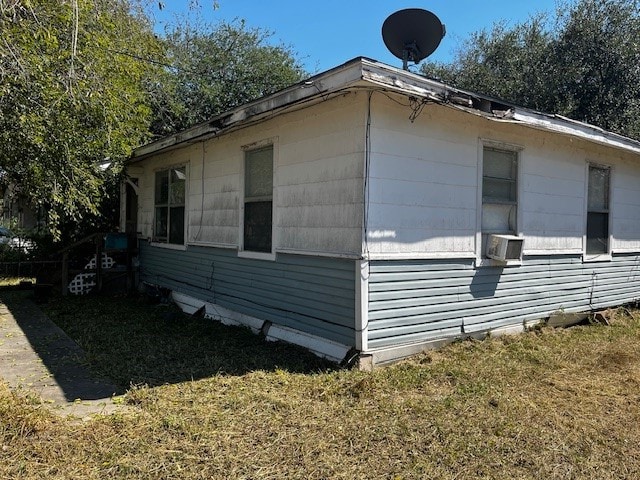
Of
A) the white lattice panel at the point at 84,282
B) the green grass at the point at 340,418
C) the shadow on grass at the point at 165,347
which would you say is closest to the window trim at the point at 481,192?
the green grass at the point at 340,418

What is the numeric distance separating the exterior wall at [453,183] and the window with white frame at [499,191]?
0.29 ft

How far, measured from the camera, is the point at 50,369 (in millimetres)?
4543

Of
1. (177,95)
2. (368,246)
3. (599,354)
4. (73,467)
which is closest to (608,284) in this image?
(599,354)

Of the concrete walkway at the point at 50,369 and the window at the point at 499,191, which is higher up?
the window at the point at 499,191

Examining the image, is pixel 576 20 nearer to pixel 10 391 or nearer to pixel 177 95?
pixel 177 95

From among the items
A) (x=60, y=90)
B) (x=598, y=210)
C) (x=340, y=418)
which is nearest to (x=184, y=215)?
(x=60, y=90)

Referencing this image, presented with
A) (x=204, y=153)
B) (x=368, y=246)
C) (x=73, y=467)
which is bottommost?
(x=73, y=467)

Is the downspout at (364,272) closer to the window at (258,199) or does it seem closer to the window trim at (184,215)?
the window at (258,199)

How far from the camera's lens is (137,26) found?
760 centimetres

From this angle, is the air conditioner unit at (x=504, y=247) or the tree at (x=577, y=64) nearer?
the air conditioner unit at (x=504, y=247)

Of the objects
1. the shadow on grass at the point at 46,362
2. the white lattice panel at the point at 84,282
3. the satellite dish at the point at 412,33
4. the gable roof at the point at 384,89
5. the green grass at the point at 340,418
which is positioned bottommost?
the shadow on grass at the point at 46,362

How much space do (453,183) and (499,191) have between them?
91 centimetres

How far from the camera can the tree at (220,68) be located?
13547 millimetres

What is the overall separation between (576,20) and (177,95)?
10.7m
